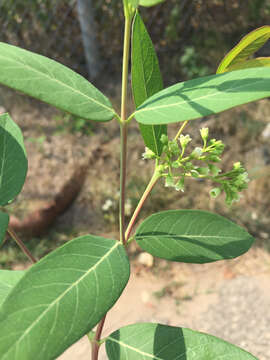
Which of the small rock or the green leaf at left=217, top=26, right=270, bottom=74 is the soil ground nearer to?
the small rock

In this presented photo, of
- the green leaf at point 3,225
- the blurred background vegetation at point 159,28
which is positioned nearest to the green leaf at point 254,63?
the green leaf at point 3,225

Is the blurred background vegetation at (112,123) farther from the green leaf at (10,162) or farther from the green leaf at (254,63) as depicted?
the green leaf at (254,63)

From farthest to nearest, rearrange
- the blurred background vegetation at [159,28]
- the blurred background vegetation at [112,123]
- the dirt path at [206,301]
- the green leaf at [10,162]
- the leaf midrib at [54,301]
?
1. the blurred background vegetation at [159,28]
2. the blurred background vegetation at [112,123]
3. the dirt path at [206,301]
4. the green leaf at [10,162]
5. the leaf midrib at [54,301]

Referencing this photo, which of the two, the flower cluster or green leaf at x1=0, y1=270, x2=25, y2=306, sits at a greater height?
the flower cluster

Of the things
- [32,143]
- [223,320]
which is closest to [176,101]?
[223,320]

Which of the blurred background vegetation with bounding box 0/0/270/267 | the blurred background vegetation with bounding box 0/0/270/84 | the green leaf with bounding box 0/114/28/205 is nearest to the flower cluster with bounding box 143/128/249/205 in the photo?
the green leaf with bounding box 0/114/28/205

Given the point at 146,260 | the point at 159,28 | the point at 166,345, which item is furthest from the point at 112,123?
the point at 166,345
